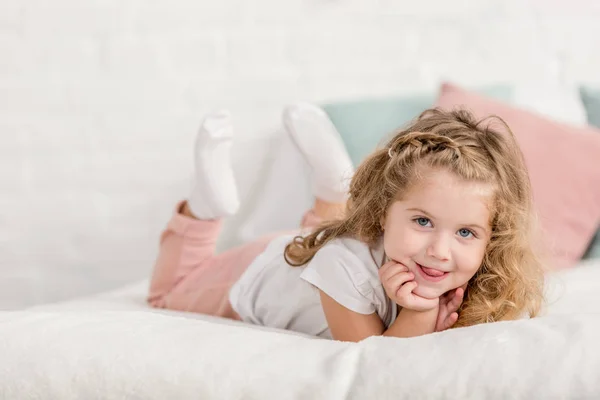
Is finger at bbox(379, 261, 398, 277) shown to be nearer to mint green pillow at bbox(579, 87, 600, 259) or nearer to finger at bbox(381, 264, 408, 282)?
finger at bbox(381, 264, 408, 282)

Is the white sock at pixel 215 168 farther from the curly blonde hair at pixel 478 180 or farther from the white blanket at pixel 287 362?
the white blanket at pixel 287 362

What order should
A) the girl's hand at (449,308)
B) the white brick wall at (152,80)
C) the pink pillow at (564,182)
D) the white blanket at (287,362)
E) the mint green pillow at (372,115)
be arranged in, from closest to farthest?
the white blanket at (287,362)
the girl's hand at (449,308)
the pink pillow at (564,182)
the mint green pillow at (372,115)
the white brick wall at (152,80)

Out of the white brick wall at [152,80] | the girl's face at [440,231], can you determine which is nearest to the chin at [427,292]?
the girl's face at [440,231]

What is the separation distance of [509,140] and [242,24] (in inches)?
44.8

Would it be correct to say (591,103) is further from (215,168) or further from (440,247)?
(440,247)

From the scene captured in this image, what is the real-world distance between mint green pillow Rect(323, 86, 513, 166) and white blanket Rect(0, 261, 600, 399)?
108 cm

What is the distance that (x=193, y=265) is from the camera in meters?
1.61

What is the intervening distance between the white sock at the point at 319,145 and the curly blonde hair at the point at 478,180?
14.0 inches

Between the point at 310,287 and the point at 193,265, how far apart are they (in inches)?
14.2

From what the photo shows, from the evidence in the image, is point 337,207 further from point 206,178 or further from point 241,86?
point 241,86

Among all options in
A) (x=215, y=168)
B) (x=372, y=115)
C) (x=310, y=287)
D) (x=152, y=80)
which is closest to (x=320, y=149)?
(x=215, y=168)

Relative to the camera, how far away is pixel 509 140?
3.86 ft

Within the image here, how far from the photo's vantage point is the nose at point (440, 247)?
1.04 m

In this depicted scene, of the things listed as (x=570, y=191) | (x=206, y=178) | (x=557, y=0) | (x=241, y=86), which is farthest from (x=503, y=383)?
(x=557, y=0)
